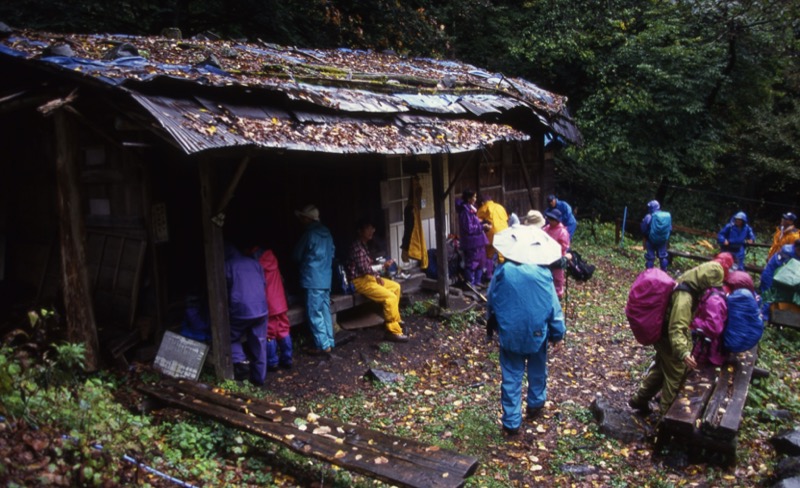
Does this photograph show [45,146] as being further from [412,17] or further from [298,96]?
[412,17]

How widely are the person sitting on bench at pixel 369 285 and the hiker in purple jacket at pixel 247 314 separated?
197 cm

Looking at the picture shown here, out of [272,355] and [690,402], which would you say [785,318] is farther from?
[272,355]

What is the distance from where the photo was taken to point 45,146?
286 inches

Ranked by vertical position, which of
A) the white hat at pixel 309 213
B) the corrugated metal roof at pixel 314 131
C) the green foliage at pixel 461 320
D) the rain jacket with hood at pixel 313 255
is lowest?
the green foliage at pixel 461 320

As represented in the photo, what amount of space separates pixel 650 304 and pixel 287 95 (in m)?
4.73

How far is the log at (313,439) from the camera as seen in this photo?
4.54 meters

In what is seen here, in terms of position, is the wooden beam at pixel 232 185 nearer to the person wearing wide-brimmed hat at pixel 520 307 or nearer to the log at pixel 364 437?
the log at pixel 364 437

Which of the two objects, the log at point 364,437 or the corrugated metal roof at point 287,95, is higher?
the corrugated metal roof at point 287,95

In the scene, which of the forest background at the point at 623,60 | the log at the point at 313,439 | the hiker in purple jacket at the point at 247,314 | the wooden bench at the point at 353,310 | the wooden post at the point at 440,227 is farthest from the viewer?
the forest background at the point at 623,60

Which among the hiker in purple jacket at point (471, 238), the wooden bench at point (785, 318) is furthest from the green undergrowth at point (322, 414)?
the hiker in purple jacket at point (471, 238)

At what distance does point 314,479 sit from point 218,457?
981 millimetres

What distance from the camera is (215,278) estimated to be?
21.1ft

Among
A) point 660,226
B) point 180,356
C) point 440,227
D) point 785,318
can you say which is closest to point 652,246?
point 660,226

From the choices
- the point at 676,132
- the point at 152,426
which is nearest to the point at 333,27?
the point at 676,132
